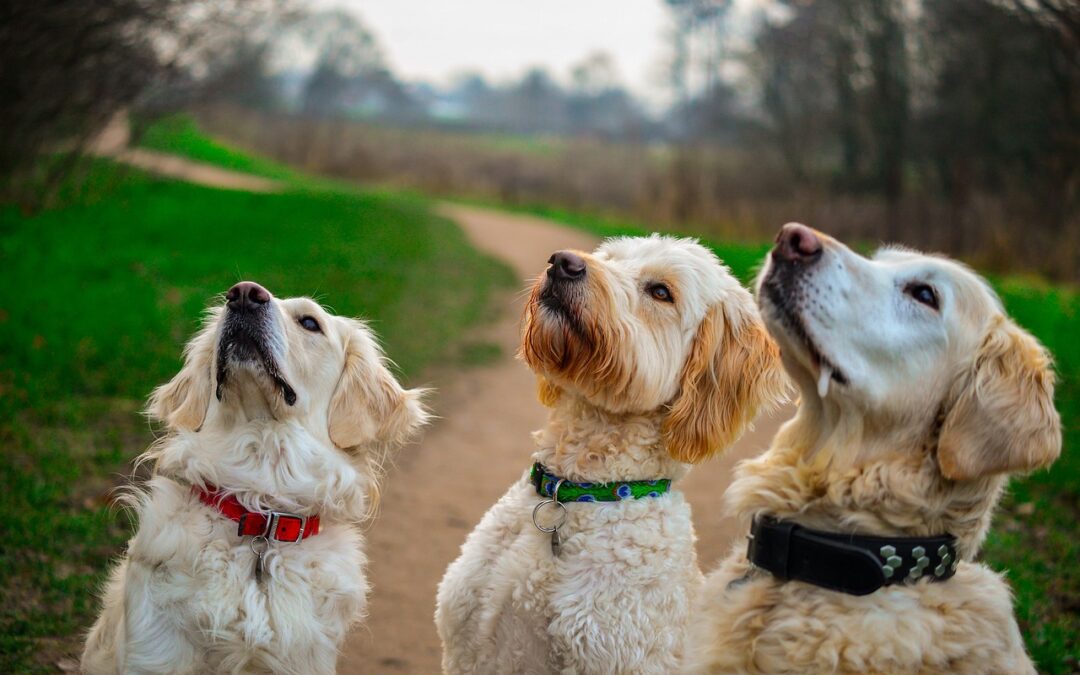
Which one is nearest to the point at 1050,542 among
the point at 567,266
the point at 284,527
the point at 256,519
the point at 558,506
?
the point at 558,506

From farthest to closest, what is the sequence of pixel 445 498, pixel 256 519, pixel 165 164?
1. pixel 165 164
2. pixel 445 498
3. pixel 256 519

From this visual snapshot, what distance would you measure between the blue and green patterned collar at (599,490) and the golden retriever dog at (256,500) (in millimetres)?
743

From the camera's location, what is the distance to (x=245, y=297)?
339cm

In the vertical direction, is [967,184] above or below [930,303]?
below

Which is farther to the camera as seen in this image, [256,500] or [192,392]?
[192,392]

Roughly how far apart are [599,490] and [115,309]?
733 centimetres

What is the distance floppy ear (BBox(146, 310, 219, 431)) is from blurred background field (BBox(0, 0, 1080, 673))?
1.20 m

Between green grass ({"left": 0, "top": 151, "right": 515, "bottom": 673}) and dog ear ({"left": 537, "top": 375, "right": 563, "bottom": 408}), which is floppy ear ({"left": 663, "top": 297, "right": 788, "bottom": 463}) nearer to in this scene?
dog ear ({"left": 537, "top": 375, "right": 563, "bottom": 408})

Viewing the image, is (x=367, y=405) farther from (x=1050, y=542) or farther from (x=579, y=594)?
(x=1050, y=542)

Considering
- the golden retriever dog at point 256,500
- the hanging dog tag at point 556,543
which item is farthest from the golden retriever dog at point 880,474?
the golden retriever dog at point 256,500

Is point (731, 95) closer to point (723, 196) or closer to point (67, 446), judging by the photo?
point (723, 196)

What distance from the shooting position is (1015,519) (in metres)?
6.05

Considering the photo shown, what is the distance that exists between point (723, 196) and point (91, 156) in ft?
48.2

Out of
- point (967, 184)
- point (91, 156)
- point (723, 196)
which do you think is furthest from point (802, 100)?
point (91, 156)
